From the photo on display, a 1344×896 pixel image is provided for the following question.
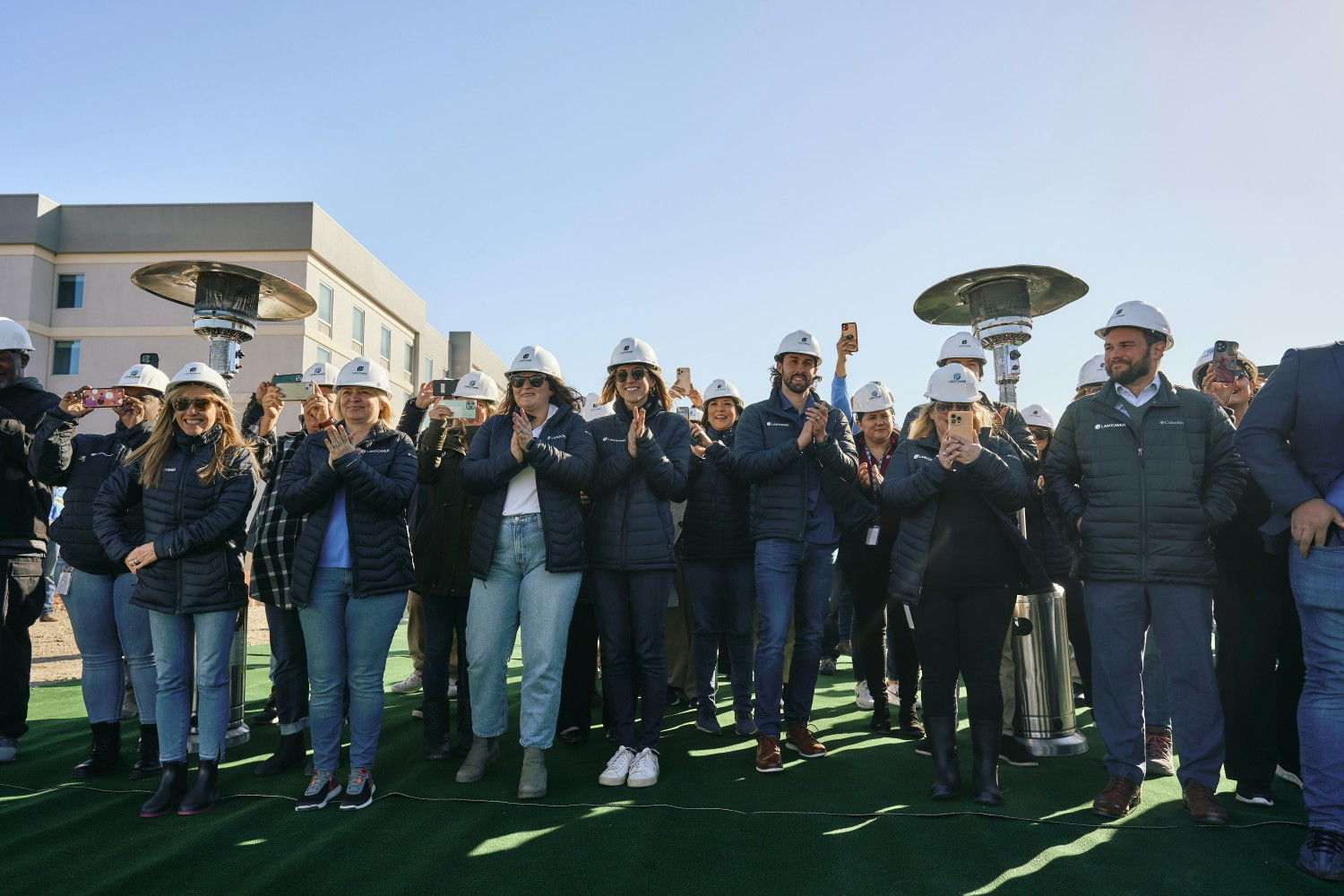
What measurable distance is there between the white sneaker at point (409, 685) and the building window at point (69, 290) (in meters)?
31.7

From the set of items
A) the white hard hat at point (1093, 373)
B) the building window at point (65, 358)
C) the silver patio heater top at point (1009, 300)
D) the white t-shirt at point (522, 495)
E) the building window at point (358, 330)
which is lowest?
the white t-shirt at point (522, 495)

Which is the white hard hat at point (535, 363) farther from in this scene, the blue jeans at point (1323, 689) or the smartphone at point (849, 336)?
the blue jeans at point (1323, 689)

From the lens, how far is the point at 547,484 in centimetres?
452

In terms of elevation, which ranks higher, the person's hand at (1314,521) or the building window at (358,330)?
the building window at (358,330)

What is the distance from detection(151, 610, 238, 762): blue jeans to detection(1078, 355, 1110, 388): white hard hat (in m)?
5.97

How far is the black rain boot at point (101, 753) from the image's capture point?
475 cm

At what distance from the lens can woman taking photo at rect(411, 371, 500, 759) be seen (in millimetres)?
5102

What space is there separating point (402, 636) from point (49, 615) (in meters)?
5.95

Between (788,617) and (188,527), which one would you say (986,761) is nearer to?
(788,617)

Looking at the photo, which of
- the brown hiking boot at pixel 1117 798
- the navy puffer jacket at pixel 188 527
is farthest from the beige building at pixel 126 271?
the brown hiking boot at pixel 1117 798

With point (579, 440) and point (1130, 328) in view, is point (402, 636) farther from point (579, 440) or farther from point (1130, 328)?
point (1130, 328)

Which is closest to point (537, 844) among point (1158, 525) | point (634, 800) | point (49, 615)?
point (634, 800)

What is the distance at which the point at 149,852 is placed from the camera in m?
3.62

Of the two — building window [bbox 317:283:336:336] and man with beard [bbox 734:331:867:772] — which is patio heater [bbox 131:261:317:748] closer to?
man with beard [bbox 734:331:867:772]
